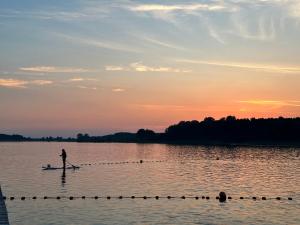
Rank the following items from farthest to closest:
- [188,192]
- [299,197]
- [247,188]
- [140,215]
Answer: [247,188]
[188,192]
[299,197]
[140,215]

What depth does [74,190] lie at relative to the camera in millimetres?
44062

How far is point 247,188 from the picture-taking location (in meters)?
46.0

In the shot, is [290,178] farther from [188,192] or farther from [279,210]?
[279,210]

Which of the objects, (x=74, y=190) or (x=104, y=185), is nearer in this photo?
(x=74, y=190)

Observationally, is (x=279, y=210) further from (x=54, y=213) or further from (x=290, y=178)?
(x=290, y=178)

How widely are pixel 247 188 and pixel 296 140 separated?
149451 millimetres

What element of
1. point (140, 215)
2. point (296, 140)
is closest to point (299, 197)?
point (140, 215)

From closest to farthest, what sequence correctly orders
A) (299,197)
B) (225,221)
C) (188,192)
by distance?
1. (225,221)
2. (299,197)
3. (188,192)

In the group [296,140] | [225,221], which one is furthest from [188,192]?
[296,140]

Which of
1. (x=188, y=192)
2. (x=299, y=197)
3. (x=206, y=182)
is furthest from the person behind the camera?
(x=206, y=182)

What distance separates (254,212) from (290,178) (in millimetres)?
25087

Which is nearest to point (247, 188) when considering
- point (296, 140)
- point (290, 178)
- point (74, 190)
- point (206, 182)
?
point (206, 182)

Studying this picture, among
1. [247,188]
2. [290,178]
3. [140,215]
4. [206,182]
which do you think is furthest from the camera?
[290,178]

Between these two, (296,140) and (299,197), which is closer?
(299,197)
